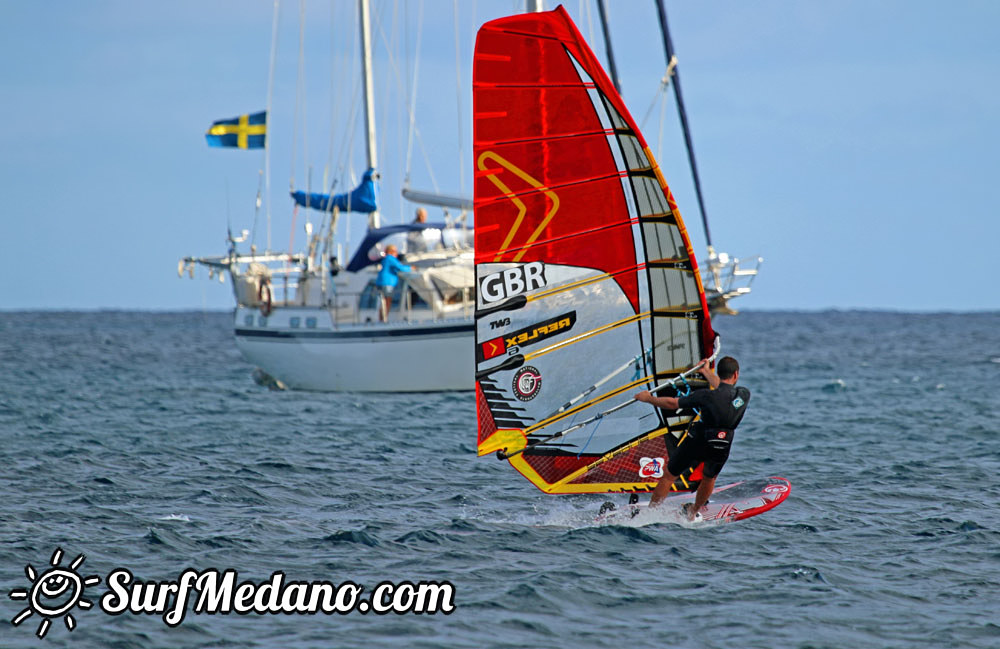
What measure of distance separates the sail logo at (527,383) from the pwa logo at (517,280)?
72 cm

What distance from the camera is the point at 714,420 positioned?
989cm

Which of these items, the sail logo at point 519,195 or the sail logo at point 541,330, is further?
the sail logo at point 541,330

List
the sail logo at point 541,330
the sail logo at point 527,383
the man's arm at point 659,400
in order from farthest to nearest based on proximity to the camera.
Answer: the sail logo at point 527,383 → the sail logo at point 541,330 → the man's arm at point 659,400

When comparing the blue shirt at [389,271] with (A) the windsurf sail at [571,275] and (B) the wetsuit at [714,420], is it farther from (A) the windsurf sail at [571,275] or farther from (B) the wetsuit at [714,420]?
(B) the wetsuit at [714,420]

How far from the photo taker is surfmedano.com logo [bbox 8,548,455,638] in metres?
8.21

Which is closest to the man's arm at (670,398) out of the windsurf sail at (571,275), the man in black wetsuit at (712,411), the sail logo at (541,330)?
the man in black wetsuit at (712,411)

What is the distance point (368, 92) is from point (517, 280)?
19.7 meters

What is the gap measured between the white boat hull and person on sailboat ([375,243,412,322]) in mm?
558

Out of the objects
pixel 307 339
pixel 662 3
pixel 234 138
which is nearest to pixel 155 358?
pixel 234 138

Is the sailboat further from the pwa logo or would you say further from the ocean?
the pwa logo

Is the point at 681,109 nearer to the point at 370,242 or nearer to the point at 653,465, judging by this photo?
the point at 370,242

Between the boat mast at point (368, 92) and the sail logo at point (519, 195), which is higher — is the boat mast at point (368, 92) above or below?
above

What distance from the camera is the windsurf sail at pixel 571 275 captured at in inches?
388

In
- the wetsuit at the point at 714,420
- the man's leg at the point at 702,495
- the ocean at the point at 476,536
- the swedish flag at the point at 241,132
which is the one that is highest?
the swedish flag at the point at 241,132
